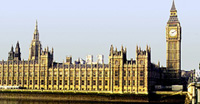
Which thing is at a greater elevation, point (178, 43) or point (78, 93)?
point (178, 43)

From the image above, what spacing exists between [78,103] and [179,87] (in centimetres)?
4850

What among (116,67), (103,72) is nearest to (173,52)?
(116,67)

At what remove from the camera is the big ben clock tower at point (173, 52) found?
18150 centimetres

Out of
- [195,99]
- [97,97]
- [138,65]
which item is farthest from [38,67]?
[195,99]

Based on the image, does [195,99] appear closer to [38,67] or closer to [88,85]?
[88,85]

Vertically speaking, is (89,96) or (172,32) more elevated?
(172,32)

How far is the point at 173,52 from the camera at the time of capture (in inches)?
7180

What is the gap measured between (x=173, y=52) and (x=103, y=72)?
40.3m

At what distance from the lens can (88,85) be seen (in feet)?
529

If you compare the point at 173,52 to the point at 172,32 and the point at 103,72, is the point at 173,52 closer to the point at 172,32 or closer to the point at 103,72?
the point at 172,32

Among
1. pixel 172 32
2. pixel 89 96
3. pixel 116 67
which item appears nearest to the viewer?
pixel 89 96

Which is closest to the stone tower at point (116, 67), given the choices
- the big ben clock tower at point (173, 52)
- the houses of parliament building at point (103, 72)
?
the houses of parliament building at point (103, 72)

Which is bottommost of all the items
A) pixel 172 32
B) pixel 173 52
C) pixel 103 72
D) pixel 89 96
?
pixel 89 96

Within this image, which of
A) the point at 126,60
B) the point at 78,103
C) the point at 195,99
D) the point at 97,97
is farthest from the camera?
the point at 126,60
